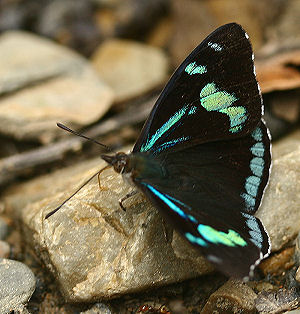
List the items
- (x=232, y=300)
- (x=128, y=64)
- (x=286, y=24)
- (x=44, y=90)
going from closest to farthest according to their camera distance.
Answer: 1. (x=232, y=300)
2. (x=44, y=90)
3. (x=286, y=24)
4. (x=128, y=64)

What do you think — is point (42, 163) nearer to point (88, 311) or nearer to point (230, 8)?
point (88, 311)

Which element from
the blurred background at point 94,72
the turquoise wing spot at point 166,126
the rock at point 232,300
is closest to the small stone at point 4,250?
the blurred background at point 94,72

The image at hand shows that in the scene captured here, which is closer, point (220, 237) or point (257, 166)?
point (220, 237)

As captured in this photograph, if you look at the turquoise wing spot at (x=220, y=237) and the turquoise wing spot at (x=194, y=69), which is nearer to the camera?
the turquoise wing spot at (x=220, y=237)

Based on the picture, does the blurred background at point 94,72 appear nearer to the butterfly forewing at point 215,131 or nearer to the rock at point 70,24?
the rock at point 70,24

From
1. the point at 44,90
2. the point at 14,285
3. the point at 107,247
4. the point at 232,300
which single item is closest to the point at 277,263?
the point at 232,300

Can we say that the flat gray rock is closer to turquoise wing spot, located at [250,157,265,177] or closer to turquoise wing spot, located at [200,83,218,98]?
turquoise wing spot, located at [250,157,265,177]

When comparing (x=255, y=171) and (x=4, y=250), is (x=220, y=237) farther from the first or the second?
(x=4, y=250)
